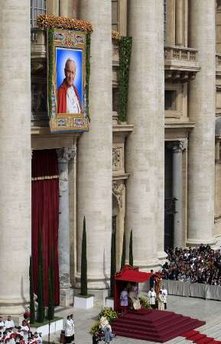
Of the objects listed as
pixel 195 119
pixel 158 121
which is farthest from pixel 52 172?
pixel 195 119

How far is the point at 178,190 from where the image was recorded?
60375 mm

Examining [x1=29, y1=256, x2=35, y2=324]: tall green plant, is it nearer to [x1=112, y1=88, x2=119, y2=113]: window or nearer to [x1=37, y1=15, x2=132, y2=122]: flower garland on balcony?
[x1=37, y1=15, x2=132, y2=122]: flower garland on balcony

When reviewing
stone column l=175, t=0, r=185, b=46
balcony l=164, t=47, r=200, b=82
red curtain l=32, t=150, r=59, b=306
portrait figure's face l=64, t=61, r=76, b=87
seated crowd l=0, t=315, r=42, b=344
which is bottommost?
seated crowd l=0, t=315, r=42, b=344

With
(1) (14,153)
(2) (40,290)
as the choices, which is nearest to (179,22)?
(1) (14,153)

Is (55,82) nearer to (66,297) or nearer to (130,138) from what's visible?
(130,138)

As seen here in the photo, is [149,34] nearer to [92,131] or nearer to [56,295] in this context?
[92,131]

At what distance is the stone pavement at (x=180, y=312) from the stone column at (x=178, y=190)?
10339 mm

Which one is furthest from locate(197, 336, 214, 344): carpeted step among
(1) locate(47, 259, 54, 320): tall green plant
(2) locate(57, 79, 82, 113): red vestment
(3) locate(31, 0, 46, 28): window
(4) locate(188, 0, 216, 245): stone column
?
(4) locate(188, 0, 216, 245): stone column

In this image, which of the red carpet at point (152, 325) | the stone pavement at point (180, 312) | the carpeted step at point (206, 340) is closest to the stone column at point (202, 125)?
the stone pavement at point (180, 312)

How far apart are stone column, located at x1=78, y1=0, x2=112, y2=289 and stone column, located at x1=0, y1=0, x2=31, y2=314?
617 cm

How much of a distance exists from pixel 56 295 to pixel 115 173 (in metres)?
8.32

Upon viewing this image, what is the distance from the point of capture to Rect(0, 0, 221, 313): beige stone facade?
4119cm

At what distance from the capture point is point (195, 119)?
60531 mm

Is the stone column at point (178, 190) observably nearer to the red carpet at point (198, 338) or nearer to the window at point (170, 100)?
the window at point (170, 100)
